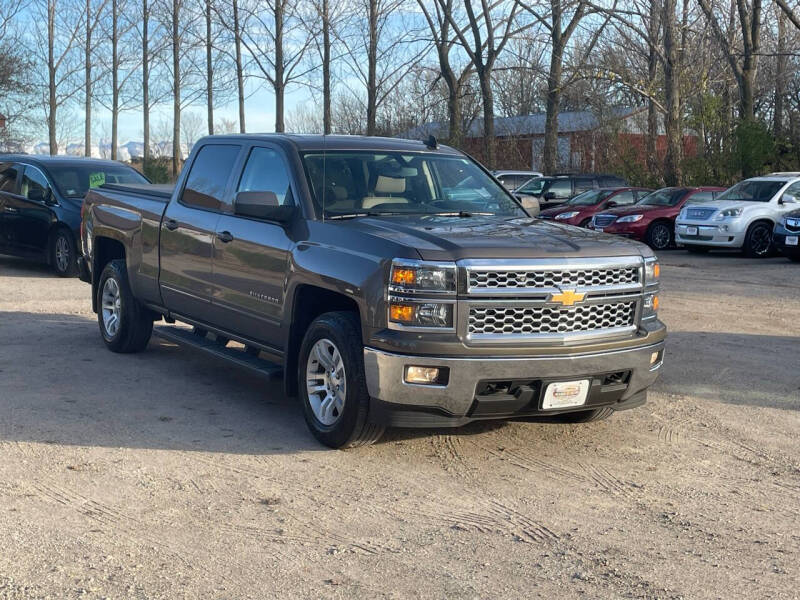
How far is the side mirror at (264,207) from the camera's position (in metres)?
6.43

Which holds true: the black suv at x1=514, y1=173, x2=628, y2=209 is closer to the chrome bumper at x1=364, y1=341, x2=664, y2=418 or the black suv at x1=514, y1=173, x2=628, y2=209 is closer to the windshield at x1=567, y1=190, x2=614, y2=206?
the windshield at x1=567, y1=190, x2=614, y2=206

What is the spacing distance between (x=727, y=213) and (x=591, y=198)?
573cm

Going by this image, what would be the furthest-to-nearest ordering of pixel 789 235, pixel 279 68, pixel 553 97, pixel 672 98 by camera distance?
1. pixel 279 68
2. pixel 553 97
3. pixel 672 98
4. pixel 789 235

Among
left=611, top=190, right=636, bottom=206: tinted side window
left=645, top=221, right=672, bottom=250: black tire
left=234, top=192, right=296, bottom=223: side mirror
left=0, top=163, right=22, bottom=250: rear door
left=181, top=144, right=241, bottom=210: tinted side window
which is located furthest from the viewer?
left=611, top=190, right=636, bottom=206: tinted side window

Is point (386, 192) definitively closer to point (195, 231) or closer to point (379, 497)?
point (195, 231)

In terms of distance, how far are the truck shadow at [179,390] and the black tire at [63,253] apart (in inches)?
176

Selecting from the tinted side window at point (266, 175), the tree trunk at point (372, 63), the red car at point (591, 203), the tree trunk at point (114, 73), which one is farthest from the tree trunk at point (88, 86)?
the tinted side window at point (266, 175)

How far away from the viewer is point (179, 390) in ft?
25.1

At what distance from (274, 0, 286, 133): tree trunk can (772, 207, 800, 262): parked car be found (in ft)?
82.4

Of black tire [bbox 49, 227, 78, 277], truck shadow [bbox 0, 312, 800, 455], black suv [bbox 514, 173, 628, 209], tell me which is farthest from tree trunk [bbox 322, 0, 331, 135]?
truck shadow [bbox 0, 312, 800, 455]

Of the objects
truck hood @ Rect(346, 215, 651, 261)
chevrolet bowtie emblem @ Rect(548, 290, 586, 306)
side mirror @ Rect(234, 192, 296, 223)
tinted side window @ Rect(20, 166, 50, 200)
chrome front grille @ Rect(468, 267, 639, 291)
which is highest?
tinted side window @ Rect(20, 166, 50, 200)

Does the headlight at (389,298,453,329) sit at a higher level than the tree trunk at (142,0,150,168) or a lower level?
lower

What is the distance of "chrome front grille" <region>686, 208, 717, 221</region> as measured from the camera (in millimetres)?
20719

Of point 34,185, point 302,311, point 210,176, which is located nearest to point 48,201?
point 34,185
